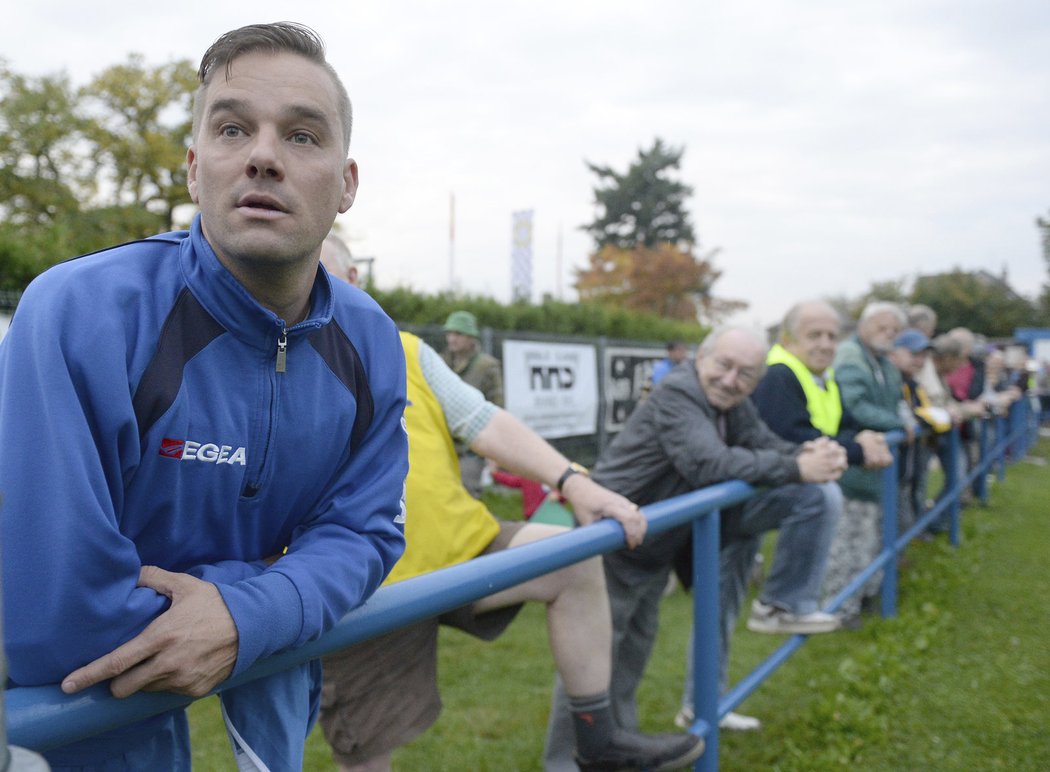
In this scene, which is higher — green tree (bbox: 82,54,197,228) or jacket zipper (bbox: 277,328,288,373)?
green tree (bbox: 82,54,197,228)

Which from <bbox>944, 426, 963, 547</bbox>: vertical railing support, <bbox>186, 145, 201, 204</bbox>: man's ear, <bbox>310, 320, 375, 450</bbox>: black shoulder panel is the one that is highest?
<bbox>186, 145, 201, 204</bbox>: man's ear

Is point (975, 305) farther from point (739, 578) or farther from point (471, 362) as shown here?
point (739, 578)

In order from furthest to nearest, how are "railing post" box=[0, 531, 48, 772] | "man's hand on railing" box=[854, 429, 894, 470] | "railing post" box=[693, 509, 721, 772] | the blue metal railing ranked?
"man's hand on railing" box=[854, 429, 894, 470]
"railing post" box=[693, 509, 721, 772]
the blue metal railing
"railing post" box=[0, 531, 48, 772]

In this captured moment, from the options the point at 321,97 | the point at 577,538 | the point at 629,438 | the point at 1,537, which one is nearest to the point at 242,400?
the point at 1,537

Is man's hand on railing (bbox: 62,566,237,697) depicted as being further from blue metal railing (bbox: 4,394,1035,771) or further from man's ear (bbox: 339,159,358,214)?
man's ear (bbox: 339,159,358,214)

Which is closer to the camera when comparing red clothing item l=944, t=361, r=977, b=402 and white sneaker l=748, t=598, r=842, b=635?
white sneaker l=748, t=598, r=842, b=635

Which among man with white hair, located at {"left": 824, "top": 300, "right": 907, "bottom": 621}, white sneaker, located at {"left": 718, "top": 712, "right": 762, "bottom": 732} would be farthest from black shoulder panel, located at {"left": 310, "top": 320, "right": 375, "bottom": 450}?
man with white hair, located at {"left": 824, "top": 300, "right": 907, "bottom": 621}

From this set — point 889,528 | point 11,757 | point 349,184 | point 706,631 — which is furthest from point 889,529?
point 11,757

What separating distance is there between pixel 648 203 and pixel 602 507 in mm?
52041

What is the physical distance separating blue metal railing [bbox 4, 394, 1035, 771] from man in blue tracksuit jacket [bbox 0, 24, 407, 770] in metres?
0.03

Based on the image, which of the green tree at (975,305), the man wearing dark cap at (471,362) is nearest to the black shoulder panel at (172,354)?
the man wearing dark cap at (471,362)

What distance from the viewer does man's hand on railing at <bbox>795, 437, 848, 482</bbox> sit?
3113mm

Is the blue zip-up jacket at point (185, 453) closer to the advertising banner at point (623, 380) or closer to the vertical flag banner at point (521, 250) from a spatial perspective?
the advertising banner at point (623, 380)

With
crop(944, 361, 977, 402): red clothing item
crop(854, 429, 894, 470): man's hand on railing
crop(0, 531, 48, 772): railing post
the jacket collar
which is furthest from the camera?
crop(944, 361, 977, 402): red clothing item
